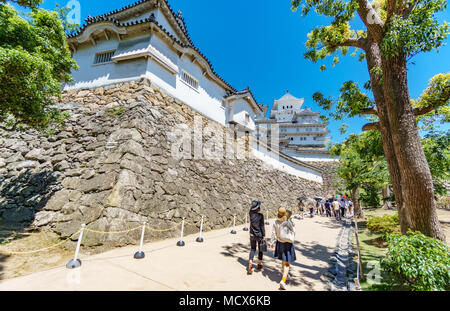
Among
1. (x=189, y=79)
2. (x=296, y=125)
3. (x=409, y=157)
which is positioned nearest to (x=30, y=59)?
(x=189, y=79)

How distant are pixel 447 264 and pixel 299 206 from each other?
1580cm

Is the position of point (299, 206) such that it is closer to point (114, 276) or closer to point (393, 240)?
point (393, 240)

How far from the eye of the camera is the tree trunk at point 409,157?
3986 millimetres

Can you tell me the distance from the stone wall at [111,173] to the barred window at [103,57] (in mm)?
1911

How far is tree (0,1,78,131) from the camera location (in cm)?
465

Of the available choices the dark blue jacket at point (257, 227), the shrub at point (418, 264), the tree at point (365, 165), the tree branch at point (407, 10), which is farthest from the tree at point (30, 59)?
the tree at point (365, 165)

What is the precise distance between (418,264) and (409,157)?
230 centimetres

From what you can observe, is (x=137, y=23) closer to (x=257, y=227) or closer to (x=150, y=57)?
(x=150, y=57)

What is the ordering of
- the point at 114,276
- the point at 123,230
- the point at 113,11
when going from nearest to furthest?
the point at 114,276 < the point at 123,230 < the point at 113,11

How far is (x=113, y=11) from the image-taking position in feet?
39.0

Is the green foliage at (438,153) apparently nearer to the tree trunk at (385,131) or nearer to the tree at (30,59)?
the tree trunk at (385,131)

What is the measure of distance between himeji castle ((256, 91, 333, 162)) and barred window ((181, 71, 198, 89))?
27664 mm

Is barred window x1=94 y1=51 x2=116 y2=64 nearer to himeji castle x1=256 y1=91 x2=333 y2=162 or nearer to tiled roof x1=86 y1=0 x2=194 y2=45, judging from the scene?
tiled roof x1=86 y1=0 x2=194 y2=45
